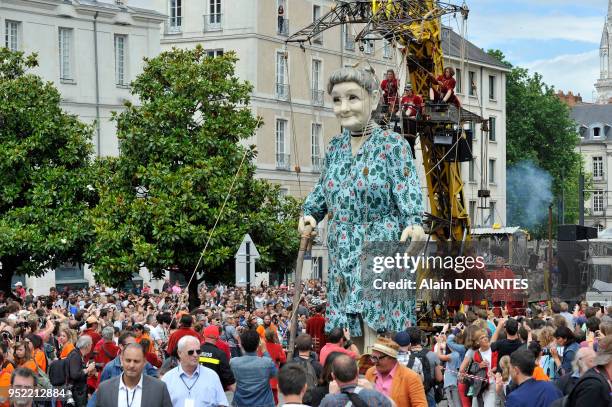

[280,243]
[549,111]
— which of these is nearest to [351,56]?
[280,243]

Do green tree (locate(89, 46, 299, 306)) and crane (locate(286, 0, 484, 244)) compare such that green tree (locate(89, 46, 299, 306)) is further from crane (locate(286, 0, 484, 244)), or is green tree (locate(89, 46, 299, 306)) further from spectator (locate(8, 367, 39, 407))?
spectator (locate(8, 367, 39, 407))

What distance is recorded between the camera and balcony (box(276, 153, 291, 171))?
65.6 m

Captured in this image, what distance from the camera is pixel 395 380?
39.6ft

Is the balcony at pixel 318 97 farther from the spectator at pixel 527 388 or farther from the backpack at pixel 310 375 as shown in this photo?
the spectator at pixel 527 388

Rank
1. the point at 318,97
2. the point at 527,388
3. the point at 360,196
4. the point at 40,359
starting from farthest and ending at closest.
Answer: the point at 318,97, the point at 40,359, the point at 360,196, the point at 527,388

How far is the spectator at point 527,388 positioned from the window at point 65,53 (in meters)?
44.2

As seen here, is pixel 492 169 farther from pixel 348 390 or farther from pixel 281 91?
pixel 348 390

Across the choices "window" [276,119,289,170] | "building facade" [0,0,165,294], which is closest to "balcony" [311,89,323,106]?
"window" [276,119,289,170]

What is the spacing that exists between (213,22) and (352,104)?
49.6 meters

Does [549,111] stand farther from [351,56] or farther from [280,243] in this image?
[280,243]

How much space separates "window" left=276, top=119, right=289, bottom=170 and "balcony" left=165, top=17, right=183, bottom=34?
6.05 metres

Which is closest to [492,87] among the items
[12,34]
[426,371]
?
[12,34]

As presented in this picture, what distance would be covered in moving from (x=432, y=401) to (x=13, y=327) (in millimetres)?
6467

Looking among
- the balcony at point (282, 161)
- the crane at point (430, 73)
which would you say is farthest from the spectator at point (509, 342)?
the balcony at point (282, 161)
